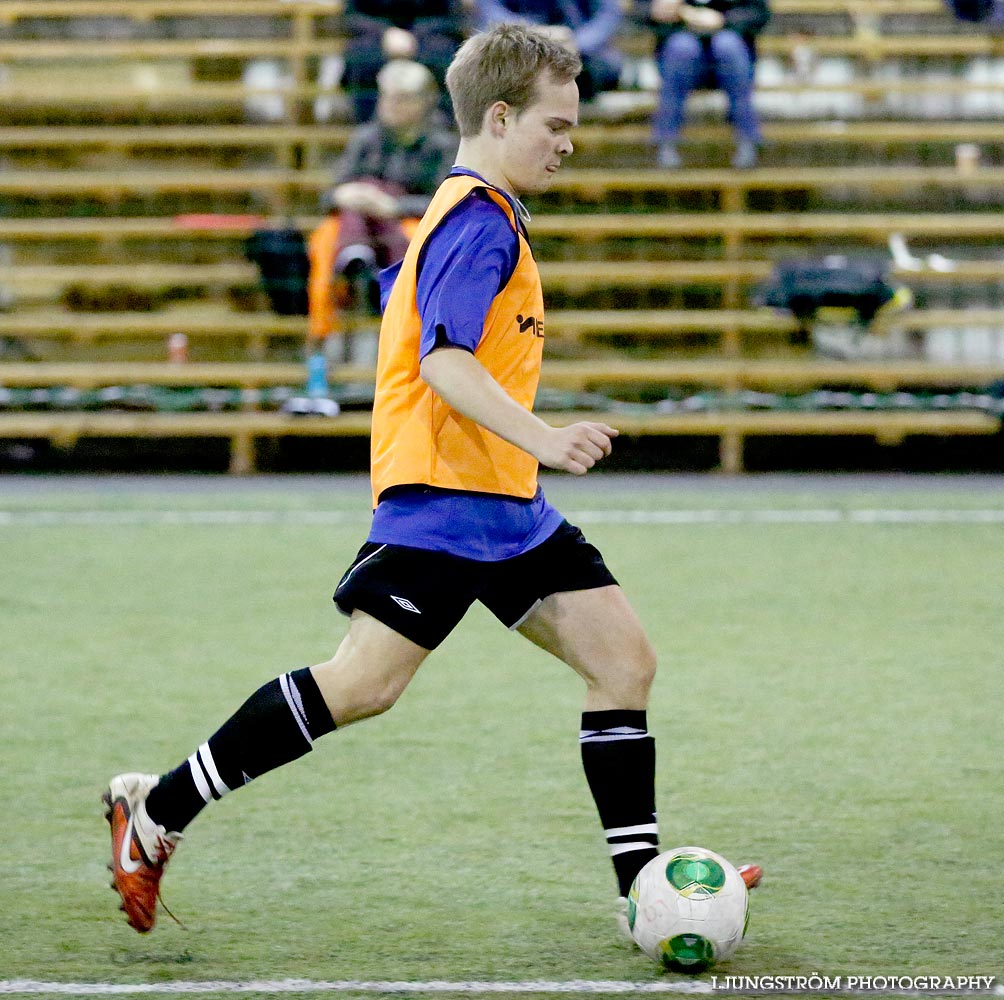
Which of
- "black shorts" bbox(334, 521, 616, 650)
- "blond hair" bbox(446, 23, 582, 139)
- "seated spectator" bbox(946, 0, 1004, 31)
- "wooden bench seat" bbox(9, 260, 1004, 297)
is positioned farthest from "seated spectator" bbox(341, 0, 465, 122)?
"black shorts" bbox(334, 521, 616, 650)

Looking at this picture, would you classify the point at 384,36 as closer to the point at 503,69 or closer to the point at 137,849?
the point at 503,69

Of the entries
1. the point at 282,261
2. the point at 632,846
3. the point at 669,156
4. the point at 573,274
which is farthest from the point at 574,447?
the point at 669,156

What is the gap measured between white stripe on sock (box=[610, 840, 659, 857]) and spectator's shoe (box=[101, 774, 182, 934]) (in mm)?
820

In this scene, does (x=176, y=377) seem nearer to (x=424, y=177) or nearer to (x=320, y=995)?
(x=424, y=177)

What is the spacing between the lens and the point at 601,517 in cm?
921

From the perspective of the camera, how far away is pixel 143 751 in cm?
471

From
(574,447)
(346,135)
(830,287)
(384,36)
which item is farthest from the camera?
(346,135)

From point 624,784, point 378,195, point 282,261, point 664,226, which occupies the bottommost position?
point 624,784

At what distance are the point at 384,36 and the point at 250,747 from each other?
9374 mm

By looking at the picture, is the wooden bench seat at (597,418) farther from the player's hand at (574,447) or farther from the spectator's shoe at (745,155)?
the player's hand at (574,447)

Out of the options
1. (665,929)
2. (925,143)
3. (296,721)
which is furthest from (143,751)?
(925,143)

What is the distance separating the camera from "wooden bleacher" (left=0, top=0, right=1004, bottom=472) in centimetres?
1182

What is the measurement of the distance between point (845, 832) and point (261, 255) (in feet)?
27.6

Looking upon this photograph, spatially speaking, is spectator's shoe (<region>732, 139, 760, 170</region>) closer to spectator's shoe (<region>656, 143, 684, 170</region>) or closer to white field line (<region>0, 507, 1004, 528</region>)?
spectator's shoe (<region>656, 143, 684, 170</region>)
